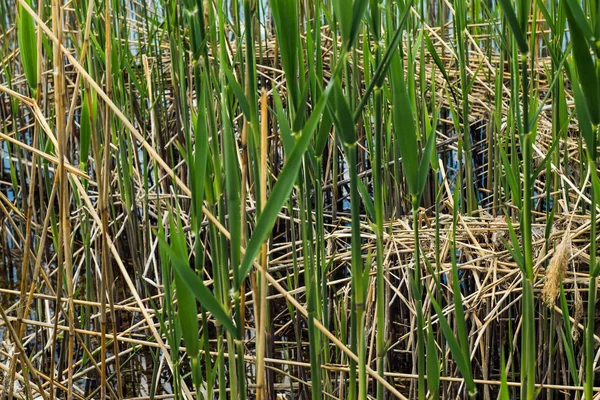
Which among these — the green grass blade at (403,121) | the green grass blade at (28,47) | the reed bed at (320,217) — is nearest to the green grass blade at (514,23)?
the reed bed at (320,217)

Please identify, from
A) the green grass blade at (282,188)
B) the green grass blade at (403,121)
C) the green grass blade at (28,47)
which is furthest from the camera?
the green grass blade at (28,47)

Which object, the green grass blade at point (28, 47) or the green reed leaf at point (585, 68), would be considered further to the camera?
the green grass blade at point (28, 47)

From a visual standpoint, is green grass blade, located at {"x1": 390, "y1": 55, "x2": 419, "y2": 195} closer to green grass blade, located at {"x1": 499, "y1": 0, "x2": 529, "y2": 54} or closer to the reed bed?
the reed bed

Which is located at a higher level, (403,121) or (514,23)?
(514,23)

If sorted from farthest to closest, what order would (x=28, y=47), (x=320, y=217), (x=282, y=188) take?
(x=28, y=47) → (x=320, y=217) → (x=282, y=188)

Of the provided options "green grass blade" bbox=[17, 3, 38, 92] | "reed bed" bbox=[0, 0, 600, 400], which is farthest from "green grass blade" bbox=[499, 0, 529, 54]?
"green grass blade" bbox=[17, 3, 38, 92]

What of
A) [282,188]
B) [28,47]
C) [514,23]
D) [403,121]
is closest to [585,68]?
[514,23]

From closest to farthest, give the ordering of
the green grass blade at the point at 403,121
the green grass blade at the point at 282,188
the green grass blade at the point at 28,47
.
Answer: the green grass blade at the point at 282,188
the green grass blade at the point at 403,121
the green grass blade at the point at 28,47

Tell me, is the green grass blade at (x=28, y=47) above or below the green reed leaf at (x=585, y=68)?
above

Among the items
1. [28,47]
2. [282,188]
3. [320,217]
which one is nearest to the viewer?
[282,188]

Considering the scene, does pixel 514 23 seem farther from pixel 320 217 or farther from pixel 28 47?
pixel 28 47

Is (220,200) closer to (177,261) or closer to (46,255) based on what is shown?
(177,261)

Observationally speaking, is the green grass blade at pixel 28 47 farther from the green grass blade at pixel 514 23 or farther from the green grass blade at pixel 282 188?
the green grass blade at pixel 514 23

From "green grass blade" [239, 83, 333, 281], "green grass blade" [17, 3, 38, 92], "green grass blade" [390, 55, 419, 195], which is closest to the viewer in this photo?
"green grass blade" [239, 83, 333, 281]
